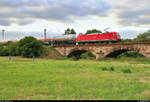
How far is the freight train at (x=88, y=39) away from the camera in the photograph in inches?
1748

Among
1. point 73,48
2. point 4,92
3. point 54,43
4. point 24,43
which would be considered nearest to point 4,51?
point 24,43

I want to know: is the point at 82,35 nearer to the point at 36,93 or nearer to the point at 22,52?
the point at 22,52

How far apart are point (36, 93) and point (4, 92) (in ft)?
4.66

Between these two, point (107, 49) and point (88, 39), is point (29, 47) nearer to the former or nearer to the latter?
point (88, 39)

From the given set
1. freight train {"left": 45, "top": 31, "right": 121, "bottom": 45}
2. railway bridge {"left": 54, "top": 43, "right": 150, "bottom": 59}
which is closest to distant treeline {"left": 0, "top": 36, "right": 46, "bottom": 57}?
railway bridge {"left": 54, "top": 43, "right": 150, "bottom": 59}

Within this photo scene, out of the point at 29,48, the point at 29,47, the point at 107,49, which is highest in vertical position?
the point at 29,47

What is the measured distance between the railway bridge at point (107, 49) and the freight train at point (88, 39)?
2.08 m

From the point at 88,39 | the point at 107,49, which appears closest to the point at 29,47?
the point at 88,39

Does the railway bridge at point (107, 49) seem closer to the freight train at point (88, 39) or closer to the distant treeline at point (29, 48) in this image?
the freight train at point (88, 39)

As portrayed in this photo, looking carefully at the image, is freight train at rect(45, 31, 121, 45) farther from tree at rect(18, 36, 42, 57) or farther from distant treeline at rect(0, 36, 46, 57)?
tree at rect(18, 36, 42, 57)

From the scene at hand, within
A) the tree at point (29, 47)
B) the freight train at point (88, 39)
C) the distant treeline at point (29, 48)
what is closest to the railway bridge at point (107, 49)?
the freight train at point (88, 39)

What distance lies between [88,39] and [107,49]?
7.57 metres

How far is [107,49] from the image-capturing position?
44.1m

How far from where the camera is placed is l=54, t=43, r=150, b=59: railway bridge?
38188 mm
